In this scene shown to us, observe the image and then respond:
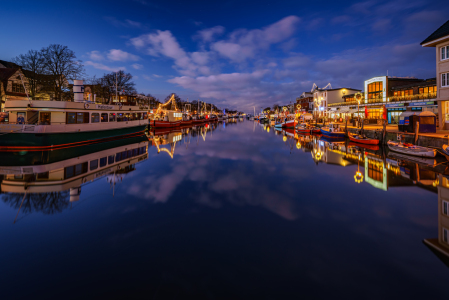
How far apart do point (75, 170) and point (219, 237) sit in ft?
41.0

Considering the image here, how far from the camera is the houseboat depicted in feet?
66.3

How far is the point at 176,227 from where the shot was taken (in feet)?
23.6

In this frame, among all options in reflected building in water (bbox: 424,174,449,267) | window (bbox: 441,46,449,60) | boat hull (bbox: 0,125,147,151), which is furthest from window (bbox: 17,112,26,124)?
window (bbox: 441,46,449,60)

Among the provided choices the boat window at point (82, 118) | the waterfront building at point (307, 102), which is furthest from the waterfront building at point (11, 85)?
the waterfront building at point (307, 102)

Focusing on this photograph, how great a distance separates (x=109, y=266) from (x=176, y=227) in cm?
242

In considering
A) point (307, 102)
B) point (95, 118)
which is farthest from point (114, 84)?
point (307, 102)

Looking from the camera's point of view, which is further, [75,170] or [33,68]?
[33,68]

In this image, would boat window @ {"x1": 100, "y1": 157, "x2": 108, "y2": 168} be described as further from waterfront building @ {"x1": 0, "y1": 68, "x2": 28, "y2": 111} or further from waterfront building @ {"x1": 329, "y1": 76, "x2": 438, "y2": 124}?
waterfront building @ {"x1": 0, "y1": 68, "x2": 28, "y2": 111}

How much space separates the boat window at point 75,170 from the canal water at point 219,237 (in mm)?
274

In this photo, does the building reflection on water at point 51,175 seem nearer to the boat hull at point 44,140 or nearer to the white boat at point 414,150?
Result: the boat hull at point 44,140

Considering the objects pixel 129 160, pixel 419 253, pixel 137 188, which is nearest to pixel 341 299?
pixel 419 253

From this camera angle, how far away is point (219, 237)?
652 cm

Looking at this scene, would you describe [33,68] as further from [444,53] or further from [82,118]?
[444,53]

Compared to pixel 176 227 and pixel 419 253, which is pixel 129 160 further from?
pixel 419 253
